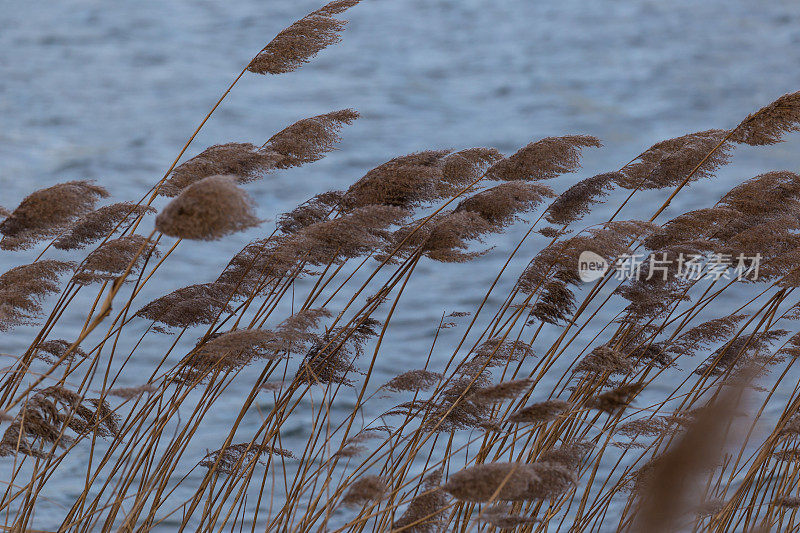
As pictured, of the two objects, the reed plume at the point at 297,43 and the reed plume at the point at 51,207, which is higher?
the reed plume at the point at 297,43

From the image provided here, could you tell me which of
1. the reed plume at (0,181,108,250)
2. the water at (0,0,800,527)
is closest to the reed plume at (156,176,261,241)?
the reed plume at (0,181,108,250)

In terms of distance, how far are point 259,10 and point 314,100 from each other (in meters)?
2.72

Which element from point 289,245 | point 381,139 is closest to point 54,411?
point 289,245

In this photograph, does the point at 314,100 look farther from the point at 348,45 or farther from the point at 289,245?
the point at 289,245

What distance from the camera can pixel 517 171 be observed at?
2.42m

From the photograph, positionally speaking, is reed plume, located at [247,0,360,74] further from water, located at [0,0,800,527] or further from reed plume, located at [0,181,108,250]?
water, located at [0,0,800,527]

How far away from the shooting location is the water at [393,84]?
9.37 metres

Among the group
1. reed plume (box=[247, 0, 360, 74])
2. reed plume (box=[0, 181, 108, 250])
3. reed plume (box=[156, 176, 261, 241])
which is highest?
reed plume (box=[247, 0, 360, 74])

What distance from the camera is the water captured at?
937 cm

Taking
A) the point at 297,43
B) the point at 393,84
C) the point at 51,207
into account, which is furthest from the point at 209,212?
the point at 393,84

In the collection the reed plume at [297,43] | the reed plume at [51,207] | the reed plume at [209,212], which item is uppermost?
the reed plume at [297,43]

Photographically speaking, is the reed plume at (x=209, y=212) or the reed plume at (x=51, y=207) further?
the reed plume at (x=51, y=207)

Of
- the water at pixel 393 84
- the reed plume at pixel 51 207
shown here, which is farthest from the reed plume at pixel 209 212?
the water at pixel 393 84

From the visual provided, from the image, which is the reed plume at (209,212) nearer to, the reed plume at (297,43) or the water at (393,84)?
the reed plume at (297,43)
